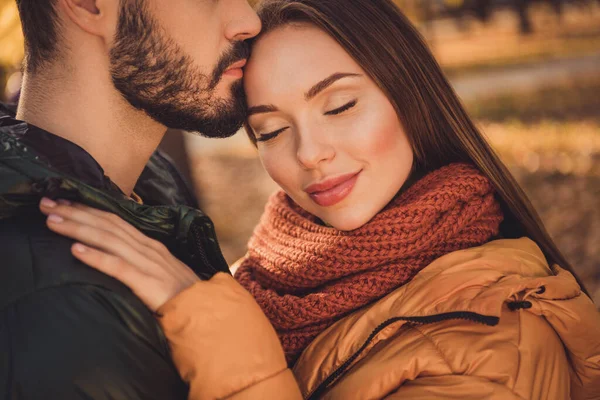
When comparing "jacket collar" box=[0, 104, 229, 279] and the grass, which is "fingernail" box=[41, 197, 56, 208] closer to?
"jacket collar" box=[0, 104, 229, 279]

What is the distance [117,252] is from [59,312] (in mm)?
240

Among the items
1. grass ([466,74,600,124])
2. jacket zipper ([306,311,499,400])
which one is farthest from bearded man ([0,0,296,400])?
grass ([466,74,600,124])

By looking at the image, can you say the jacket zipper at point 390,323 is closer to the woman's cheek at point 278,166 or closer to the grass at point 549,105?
the woman's cheek at point 278,166

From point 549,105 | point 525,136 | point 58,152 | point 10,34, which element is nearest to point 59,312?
point 58,152

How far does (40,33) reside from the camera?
8.24ft

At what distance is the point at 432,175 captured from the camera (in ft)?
8.40

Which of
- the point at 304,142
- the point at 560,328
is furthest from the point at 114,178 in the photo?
the point at 560,328

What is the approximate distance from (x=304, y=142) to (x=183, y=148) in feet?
11.2

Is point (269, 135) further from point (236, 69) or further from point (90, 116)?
point (90, 116)

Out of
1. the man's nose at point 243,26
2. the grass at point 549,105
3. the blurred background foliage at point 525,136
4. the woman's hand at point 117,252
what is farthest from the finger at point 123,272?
the grass at point 549,105

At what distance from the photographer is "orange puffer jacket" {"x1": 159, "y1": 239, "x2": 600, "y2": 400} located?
6.51 ft

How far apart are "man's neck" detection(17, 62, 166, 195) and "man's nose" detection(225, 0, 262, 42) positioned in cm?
48

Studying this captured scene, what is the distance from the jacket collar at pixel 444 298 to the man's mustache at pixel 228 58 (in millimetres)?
1072

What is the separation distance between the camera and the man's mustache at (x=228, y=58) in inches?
102
